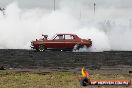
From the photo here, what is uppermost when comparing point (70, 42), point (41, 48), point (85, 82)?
point (85, 82)

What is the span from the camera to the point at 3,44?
137 feet

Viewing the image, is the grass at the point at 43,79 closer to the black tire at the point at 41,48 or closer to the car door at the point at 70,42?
the black tire at the point at 41,48

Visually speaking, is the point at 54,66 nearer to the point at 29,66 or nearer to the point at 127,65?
the point at 29,66

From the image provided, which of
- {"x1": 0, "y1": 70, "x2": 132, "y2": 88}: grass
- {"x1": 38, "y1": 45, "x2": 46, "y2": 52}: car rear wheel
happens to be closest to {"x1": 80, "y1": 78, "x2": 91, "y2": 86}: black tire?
{"x1": 0, "y1": 70, "x2": 132, "y2": 88}: grass

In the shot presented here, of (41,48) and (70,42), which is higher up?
(70,42)

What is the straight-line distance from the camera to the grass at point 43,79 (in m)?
13.1

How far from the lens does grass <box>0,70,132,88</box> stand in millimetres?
13135

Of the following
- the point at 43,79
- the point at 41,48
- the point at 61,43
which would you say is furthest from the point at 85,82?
the point at 41,48

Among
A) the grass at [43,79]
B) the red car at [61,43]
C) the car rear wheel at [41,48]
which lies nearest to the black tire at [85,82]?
the grass at [43,79]

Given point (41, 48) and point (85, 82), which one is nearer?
point (85, 82)

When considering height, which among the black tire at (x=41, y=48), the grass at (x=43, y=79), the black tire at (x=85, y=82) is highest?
the black tire at (x=85, y=82)

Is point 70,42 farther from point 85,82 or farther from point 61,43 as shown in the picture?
point 85,82

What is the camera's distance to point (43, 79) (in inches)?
573

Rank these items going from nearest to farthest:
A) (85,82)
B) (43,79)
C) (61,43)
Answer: (85,82) → (43,79) → (61,43)
